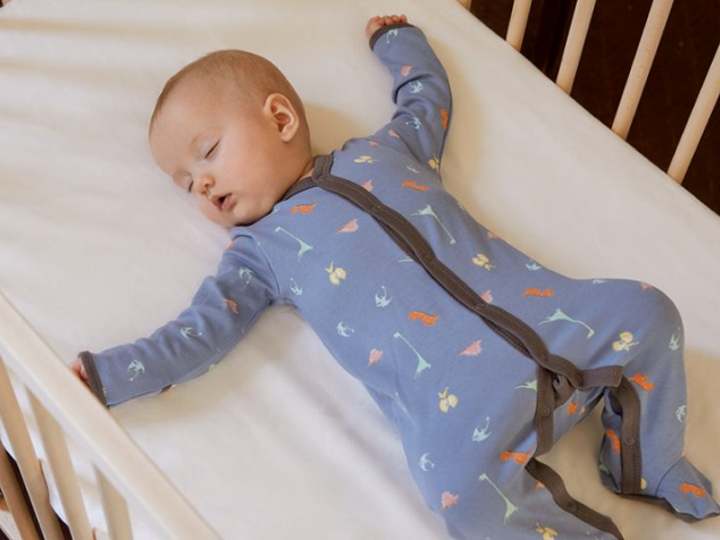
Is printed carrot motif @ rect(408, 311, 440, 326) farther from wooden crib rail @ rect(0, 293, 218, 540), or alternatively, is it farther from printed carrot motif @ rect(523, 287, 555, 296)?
wooden crib rail @ rect(0, 293, 218, 540)

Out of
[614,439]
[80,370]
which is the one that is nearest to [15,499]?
[80,370]

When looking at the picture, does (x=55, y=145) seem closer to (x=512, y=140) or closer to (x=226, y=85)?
(x=226, y=85)

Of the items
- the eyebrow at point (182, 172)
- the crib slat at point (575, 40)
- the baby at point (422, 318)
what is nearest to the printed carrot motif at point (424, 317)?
the baby at point (422, 318)

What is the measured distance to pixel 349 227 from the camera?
114 cm

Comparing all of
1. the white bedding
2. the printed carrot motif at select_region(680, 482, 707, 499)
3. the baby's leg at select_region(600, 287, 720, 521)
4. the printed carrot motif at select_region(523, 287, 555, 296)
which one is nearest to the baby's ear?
the white bedding

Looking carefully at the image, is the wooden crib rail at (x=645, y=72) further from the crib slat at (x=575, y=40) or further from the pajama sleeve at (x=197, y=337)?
the pajama sleeve at (x=197, y=337)

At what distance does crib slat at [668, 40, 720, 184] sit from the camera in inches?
46.0

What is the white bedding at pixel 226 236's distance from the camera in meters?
1.06

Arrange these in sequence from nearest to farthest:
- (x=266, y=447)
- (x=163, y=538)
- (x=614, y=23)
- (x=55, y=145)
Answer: (x=163, y=538)
(x=266, y=447)
(x=55, y=145)
(x=614, y=23)

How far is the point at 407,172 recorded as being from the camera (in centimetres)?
119

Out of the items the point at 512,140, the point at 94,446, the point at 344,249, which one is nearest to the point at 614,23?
the point at 512,140

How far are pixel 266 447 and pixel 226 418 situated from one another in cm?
6

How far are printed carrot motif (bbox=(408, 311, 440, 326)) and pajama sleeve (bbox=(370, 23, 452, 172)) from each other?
0.88ft

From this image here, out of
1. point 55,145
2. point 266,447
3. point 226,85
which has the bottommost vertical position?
point 266,447
